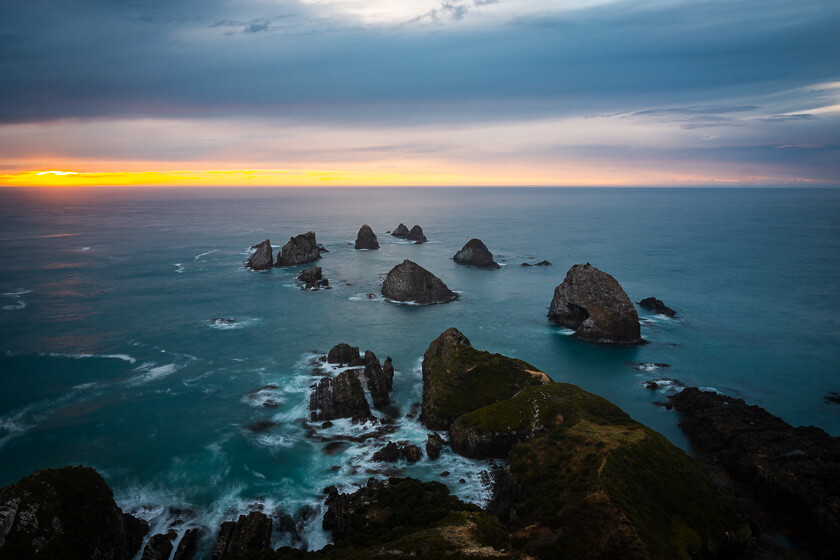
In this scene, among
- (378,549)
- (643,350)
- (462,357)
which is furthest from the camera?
(643,350)

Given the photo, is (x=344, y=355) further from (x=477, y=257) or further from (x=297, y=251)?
(x=477, y=257)

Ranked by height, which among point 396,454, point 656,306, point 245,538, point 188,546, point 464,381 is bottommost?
point 188,546

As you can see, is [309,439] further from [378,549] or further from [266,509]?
[378,549]

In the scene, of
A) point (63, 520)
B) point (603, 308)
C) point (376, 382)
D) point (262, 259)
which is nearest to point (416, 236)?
point (262, 259)

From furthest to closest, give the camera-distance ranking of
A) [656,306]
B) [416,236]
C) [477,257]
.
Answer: [416,236], [477,257], [656,306]

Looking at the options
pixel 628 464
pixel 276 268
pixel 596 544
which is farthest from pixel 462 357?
pixel 276 268
